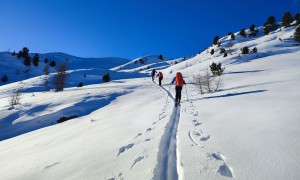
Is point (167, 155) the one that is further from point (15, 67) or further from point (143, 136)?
point (15, 67)

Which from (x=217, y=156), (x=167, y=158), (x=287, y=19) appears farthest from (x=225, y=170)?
(x=287, y=19)

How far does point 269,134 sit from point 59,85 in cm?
2733

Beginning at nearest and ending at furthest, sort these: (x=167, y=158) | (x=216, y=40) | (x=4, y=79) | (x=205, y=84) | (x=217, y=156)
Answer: (x=217, y=156) < (x=167, y=158) < (x=205, y=84) < (x=4, y=79) < (x=216, y=40)

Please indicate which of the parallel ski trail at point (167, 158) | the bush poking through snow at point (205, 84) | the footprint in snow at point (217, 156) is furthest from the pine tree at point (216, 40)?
A: the footprint in snow at point (217, 156)

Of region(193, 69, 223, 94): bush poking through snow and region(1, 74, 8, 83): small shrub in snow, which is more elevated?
region(1, 74, 8, 83): small shrub in snow

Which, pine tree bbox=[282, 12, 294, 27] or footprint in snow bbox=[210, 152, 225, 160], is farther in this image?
pine tree bbox=[282, 12, 294, 27]

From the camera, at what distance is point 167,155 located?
4.20 m

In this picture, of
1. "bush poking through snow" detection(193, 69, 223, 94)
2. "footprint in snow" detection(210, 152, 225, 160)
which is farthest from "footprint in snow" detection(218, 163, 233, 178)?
"bush poking through snow" detection(193, 69, 223, 94)

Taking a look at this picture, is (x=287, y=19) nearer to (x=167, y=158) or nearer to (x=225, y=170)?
(x=167, y=158)

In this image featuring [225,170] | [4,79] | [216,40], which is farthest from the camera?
[216,40]

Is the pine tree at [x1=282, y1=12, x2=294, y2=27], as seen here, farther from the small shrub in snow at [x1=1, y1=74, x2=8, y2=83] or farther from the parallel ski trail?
the small shrub in snow at [x1=1, y1=74, x2=8, y2=83]

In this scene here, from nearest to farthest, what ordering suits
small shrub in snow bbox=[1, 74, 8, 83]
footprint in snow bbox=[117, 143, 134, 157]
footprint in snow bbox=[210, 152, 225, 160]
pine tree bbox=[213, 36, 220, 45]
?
1. footprint in snow bbox=[210, 152, 225, 160]
2. footprint in snow bbox=[117, 143, 134, 157]
3. small shrub in snow bbox=[1, 74, 8, 83]
4. pine tree bbox=[213, 36, 220, 45]

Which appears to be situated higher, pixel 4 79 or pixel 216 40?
pixel 216 40

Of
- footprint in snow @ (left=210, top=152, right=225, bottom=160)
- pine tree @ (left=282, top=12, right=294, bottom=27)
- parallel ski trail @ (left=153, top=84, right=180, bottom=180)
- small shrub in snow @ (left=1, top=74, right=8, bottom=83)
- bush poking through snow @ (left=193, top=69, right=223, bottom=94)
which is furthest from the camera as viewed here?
pine tree @ (left=282, top=12, right=294, bottom=27)
